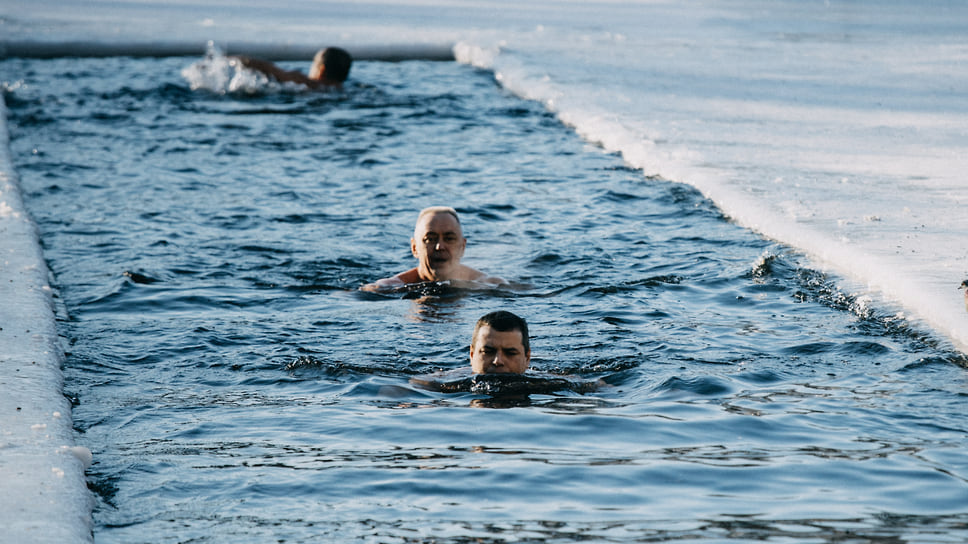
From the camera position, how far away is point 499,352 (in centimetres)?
609

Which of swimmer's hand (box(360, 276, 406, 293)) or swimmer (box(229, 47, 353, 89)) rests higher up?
swimmer (box(229, 47, 353, 89))

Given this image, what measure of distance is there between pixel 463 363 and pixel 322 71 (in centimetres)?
1022

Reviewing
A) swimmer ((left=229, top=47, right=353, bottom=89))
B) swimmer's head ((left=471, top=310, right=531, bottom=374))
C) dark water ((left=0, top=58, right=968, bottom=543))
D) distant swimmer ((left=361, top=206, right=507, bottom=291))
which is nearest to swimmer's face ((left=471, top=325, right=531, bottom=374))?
swimmer's head ((left=471, top=310, right=531, bottom=374))

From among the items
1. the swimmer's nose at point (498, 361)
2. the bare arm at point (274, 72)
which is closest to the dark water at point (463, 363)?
the swimmer's nose at point (498, 361)

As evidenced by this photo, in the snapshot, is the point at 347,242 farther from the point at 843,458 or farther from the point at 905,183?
the point at 843,458

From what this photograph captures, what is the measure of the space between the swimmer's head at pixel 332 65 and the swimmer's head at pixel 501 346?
10655 mm

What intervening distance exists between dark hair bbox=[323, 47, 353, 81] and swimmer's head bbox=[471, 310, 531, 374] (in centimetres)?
1065

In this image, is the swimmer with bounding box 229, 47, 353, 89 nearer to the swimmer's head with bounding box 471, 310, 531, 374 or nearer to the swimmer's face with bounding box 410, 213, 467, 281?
the swimmer's face with bounding box 410, 213, 467, 281

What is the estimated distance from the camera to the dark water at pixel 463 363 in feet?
14.6

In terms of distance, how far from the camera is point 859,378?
235 inches

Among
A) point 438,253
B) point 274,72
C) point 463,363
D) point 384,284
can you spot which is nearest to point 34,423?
point 463,363

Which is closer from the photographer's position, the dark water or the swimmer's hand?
the dark water

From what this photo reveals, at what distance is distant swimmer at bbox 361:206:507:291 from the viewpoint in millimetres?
8469

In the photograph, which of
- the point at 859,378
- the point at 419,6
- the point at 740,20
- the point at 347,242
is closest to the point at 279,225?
the point at 347,242
